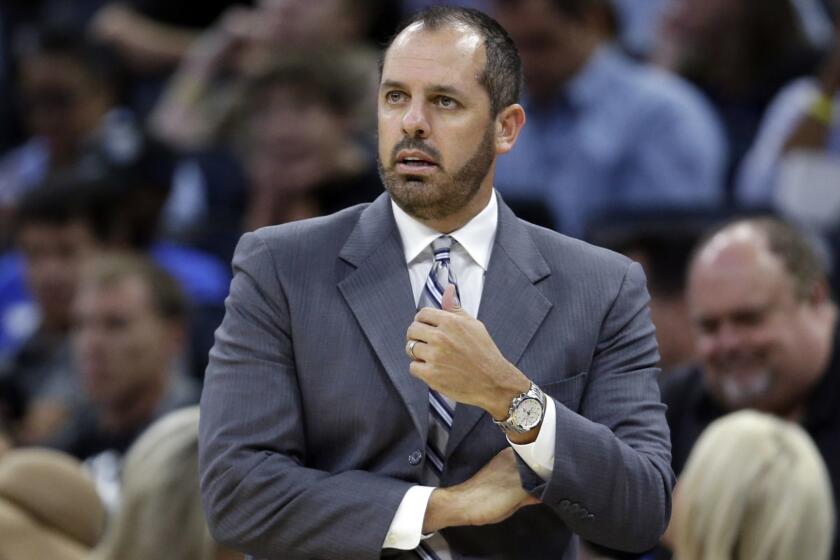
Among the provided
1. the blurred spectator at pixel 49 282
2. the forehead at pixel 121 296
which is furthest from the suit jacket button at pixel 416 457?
the blurred spectator at pixel 49 282

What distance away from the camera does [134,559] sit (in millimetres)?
3627

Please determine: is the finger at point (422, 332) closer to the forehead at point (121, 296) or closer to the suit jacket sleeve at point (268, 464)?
the suit jacket sleeve at point (268, 464)

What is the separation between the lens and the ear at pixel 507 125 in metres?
2.58

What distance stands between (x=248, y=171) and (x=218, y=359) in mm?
4910

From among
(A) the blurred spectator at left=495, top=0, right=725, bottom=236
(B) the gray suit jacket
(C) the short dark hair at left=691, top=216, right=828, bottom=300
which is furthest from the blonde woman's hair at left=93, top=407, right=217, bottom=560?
(A) the blurred spectator at left=495, top=0, right=725, bottom=236

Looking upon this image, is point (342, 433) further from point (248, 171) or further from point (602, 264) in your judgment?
point (248, 171)

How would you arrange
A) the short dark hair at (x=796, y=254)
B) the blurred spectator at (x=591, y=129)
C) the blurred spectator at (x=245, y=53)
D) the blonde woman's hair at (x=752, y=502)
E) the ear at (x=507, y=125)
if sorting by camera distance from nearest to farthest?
the ear at (x=507, y=125)
the blonde woman's hair at (x=752, y=502)
the short dark hair at (x=796, y=254)
the blurred spectator at (x=591, y=129)
the blurred spectator at (x=245, y=53)

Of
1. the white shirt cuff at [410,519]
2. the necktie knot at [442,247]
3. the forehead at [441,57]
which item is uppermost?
the forehead at [441,57]

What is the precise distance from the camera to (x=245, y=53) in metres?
8.09

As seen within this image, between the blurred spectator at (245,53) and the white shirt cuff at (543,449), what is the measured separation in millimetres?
4478

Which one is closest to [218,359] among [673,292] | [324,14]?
[673,292]

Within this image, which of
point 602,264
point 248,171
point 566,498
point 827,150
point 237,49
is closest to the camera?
point 566,498

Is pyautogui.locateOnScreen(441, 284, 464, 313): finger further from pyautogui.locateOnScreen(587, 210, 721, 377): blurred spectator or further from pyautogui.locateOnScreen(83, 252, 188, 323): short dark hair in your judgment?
pyautogui.locateOnScreen(83, 252, 188, 323): short dark hair

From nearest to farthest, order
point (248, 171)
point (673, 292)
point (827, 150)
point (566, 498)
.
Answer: point (566, 498) < point (673, 292) < point (827, 150) < point (248, 171)
